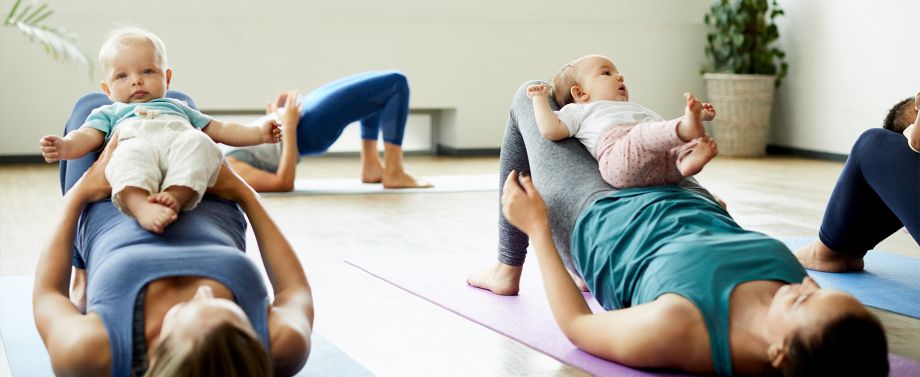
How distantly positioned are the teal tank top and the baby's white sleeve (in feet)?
0.76

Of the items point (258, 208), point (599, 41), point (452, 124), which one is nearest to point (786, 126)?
point (599, 41)

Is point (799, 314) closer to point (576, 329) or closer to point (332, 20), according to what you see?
point (576, 329)

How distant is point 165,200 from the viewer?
1733 millimetres

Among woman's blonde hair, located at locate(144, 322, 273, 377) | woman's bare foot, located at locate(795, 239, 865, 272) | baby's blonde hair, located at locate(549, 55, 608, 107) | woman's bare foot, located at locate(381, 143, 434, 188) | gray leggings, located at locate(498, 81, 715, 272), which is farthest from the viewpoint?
woman's bare foot, located at locate(381, 143, 434, 188)

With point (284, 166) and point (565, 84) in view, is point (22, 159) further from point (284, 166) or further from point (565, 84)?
point (565, 84)

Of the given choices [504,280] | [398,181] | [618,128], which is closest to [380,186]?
[398,181]

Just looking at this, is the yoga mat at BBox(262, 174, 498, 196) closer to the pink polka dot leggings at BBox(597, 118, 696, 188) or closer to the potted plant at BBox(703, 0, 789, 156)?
the potted plant at BBox(703, 0, 789, 156)

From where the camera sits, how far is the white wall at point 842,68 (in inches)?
238

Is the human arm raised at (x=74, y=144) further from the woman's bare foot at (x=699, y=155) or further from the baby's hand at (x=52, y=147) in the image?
the woman's bare foot at (x=699, y=155)

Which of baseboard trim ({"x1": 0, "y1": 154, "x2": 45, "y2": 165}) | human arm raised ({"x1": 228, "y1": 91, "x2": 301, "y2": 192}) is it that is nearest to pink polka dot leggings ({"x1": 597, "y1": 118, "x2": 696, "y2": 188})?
human arm raised ({"x1": 228, "y1": 91, "x2": 301, "y2": 192})

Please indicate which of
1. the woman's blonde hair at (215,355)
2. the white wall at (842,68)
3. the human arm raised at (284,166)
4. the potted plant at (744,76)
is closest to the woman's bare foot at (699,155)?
the woman's blonde hair at (215,355)

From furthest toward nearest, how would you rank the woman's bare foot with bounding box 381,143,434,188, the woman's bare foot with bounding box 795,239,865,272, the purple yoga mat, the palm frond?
the palm frond, the woman's bare foot with bounding box 381,143,434,188, the woman's bare foot with bounding box 795,239,865,272, the purple yoga mat

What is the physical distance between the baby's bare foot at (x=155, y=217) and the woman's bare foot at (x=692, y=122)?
0.88 meters

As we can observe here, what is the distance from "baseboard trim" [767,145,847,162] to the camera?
22.0 feet
